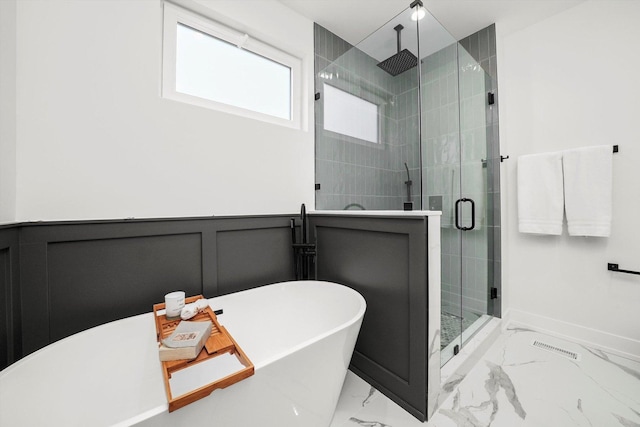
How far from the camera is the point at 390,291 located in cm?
133

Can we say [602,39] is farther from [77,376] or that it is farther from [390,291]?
[77,376]

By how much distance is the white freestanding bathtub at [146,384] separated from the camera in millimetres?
689

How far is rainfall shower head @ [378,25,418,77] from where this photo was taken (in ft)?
5.57

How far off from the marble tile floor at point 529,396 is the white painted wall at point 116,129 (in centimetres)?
134

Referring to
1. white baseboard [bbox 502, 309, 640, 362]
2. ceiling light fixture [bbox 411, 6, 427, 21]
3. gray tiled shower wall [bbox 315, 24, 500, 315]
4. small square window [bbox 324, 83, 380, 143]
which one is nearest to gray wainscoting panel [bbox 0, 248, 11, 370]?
gray tiled shower wall [bbox 315, 24, 500, 315]

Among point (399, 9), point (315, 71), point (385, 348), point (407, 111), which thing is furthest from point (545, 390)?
point (399, 9)

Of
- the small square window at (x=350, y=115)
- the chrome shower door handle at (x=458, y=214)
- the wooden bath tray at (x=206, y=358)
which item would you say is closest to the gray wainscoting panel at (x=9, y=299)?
the wooden bath tray at (x=206, y=358)

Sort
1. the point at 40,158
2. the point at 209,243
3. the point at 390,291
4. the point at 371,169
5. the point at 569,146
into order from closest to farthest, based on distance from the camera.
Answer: the point at 40,158 → the point at 390,291 → the point at 209,243 → the point at 569,146 → the point at 371,169

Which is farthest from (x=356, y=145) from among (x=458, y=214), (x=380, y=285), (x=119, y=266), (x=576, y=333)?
(x=576, y=333)

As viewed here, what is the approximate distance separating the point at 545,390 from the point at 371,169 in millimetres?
1784

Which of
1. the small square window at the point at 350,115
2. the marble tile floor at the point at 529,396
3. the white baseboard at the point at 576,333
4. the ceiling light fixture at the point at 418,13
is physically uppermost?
the ceiling light fixture at the point at 418,13

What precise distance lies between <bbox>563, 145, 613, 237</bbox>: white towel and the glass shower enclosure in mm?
467

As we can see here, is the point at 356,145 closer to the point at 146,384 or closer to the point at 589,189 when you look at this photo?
the point at 589,189

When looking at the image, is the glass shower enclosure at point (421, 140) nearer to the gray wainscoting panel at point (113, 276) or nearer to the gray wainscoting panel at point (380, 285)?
the gray wainscoting panel at point (380, 285)
